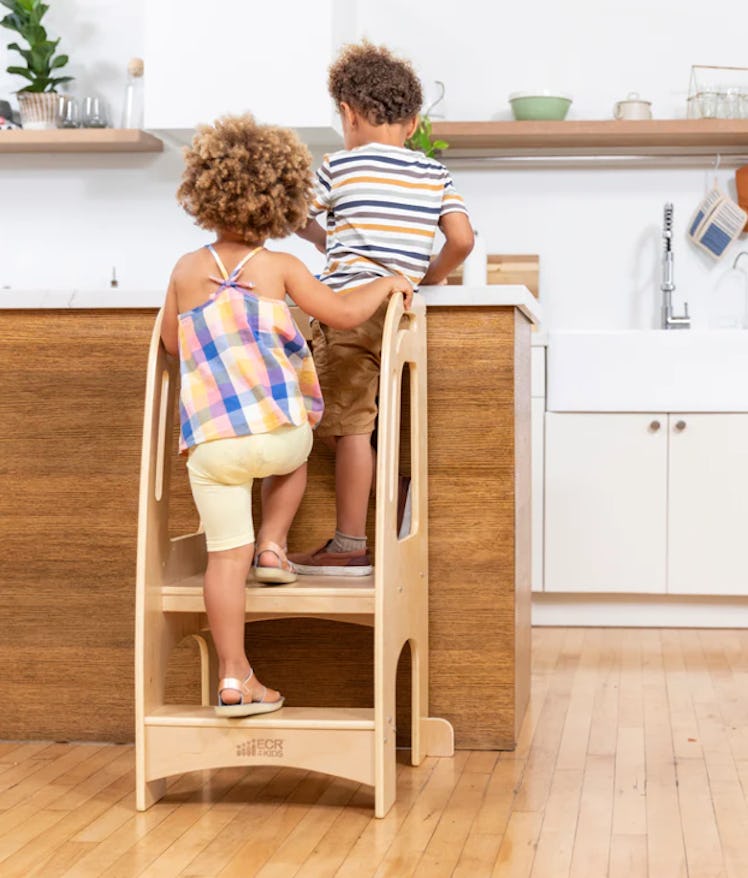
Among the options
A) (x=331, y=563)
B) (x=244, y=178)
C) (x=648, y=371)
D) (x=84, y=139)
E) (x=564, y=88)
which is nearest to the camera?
(x=244, y=178)

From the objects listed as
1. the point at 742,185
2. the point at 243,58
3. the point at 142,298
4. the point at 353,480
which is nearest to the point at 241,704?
the point at 353,480

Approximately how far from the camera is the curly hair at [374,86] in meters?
2.26

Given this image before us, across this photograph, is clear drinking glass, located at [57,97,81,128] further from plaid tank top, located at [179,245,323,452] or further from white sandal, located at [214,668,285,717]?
white sandal, located at [214,668,285,717]

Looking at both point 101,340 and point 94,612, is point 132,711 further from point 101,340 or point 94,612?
point 101,340

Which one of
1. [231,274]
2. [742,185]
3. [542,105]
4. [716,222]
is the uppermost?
[542,105]

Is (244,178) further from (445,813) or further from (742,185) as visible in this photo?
(742,185)

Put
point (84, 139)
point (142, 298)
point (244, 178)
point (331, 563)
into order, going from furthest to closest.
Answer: point (84, 139) < point (142, 298) < point (331, 563) < point (244, 178)

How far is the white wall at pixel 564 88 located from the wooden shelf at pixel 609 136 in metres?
0.08

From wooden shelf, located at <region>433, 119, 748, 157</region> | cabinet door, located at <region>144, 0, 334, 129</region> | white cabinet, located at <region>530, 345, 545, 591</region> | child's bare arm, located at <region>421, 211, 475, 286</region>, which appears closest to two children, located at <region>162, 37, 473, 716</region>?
child's bare arm, located at <region>421, 211, 475, 286</region>

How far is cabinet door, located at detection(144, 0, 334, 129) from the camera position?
3830 mm

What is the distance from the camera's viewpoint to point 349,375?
2.27 meters

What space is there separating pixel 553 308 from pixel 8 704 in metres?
2.36

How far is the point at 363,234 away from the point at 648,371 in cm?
168

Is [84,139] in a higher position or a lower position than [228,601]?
higher
